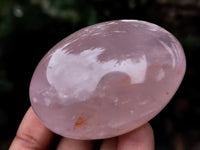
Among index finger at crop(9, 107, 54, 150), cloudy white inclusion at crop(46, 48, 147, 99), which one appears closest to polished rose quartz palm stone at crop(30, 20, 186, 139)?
cloudy white inclusion at crop(46, 48, 147, 99)

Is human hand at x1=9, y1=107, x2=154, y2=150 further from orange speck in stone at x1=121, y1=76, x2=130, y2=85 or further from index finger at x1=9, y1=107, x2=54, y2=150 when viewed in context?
orange speck in stone at x1=121, y1=76, x2=130, y2=85

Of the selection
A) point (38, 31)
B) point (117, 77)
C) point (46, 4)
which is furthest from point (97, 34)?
point (38, 31)

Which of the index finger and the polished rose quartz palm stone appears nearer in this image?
the polished rose quartz palm stone

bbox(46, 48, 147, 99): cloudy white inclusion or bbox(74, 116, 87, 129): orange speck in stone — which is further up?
bbox(46, 48, 147, 99): cloudy white inclusion

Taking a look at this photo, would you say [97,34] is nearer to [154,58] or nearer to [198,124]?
[154,58]

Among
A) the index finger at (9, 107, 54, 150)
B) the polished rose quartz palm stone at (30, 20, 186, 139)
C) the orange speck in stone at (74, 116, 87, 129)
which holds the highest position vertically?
the polished rose quartz palm stone at (30, 20, 186, 139)

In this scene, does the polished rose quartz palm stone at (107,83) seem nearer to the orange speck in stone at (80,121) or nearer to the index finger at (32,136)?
the orange speck in stone at (80,121)

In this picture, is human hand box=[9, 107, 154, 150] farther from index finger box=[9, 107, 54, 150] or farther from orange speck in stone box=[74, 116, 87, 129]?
orange speck in stone box=[74, 116, 87, 129]
